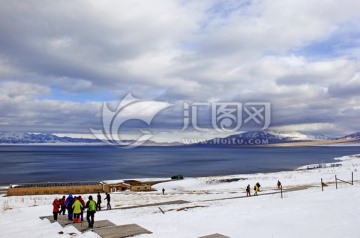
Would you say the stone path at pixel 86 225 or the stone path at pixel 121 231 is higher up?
the stone path at pixel 121 231

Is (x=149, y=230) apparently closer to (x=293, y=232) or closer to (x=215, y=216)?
(x=215, y=216)

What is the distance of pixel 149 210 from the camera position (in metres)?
20.5

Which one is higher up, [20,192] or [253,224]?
[253,224]

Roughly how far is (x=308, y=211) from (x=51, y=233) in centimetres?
1278

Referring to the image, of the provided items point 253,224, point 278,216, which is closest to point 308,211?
point 278,216

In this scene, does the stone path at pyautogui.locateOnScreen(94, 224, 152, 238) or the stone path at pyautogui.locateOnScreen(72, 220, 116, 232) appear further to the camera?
the stone path at pyautogui.locateOnScreen(72, 220, 116, 232)

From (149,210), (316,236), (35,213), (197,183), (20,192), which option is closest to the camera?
(316,236)

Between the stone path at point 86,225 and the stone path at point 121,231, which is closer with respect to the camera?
the stone path at point 121,231

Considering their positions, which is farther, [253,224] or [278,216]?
[278,216]

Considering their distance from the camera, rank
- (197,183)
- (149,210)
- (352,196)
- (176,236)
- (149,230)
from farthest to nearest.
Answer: (197,183) → (149,210) → (352,196) → (149,230) → (176,236)

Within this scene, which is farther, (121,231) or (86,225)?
(86,225)

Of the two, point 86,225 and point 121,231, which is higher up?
point 121,231

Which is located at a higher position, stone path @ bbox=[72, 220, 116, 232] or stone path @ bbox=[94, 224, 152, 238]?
stone path @ bbox=[94, 224, 152, 238]

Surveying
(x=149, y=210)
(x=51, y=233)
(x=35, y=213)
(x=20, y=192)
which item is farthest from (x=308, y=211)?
(x=20, y=192)
